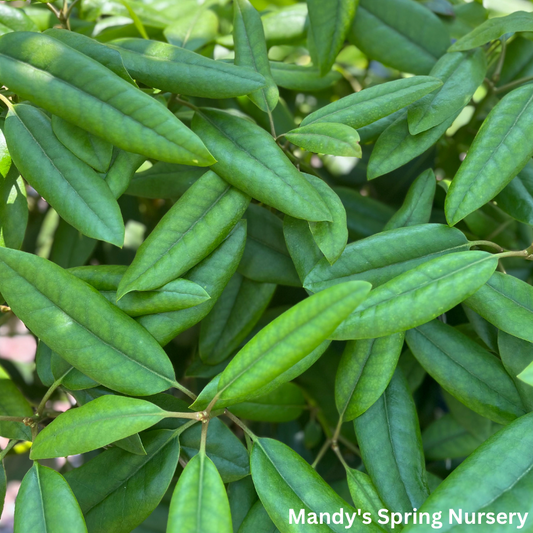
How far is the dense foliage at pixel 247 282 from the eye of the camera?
0.50m

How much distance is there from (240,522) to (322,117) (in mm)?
535

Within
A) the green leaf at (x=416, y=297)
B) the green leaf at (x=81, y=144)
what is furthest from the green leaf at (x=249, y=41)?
the green leaf at (x=416, y=297)

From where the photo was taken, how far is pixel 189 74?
569 mm

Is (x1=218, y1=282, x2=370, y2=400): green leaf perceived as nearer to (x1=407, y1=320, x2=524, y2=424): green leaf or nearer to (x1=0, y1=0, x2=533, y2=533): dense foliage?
(x1=0, y1=0, x2=533, y2=533): dense foliage

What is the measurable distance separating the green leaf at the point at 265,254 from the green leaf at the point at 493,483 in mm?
306

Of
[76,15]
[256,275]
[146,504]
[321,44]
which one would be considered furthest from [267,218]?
[76,15]

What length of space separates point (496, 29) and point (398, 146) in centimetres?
20

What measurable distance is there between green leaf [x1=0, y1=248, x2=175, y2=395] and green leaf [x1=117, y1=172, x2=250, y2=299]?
43mm

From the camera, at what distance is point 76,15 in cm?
87

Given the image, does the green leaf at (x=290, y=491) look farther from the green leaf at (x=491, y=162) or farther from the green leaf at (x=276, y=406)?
the green leaf at (x=491, y=162)

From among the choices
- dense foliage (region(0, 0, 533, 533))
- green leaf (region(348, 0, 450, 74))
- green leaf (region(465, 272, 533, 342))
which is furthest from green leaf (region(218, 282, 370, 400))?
green leaf (region(348, 0, 450, 74))

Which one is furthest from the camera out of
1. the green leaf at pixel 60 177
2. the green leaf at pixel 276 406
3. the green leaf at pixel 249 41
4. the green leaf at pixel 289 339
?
the green leaf at pixel 276 406

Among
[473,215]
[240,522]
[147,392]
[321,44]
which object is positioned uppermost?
[321,44]

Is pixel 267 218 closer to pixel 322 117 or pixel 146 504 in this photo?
pixel 322 117
